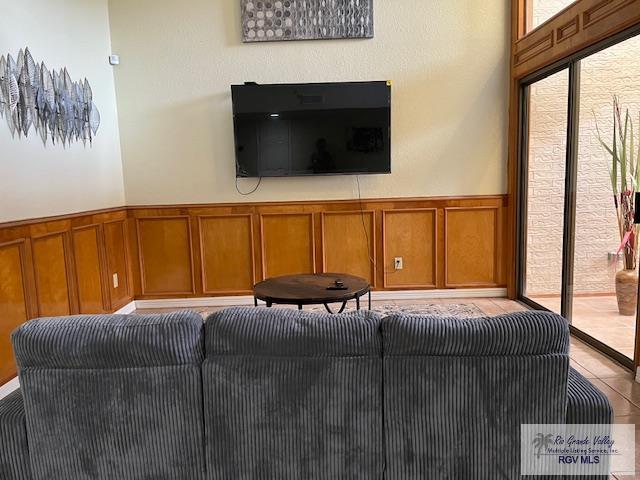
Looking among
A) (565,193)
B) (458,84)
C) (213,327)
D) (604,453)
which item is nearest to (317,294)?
(213,327)

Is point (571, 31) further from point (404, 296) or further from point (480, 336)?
point (480, 336)

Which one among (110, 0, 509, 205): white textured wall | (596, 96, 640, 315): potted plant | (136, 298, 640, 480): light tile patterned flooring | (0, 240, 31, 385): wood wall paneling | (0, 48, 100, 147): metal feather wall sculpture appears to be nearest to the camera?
(136, 298, 640, 480): light tile patterned flooring

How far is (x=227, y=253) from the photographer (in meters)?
4.93

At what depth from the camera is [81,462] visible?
5.06 feet

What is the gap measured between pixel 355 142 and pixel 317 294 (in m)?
2.05

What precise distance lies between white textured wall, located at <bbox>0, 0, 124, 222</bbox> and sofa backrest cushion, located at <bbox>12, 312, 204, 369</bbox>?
189cm

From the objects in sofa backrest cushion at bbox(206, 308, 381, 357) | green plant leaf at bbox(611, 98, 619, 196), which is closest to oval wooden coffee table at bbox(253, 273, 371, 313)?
sofa backrest cushion at bbox(206, 308, 381, 357)

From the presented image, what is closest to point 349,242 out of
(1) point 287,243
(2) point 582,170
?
(1) point 287,243

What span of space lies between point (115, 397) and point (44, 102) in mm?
2798

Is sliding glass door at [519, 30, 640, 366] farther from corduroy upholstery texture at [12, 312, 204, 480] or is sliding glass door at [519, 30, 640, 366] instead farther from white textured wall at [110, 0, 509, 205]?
corduroy upholstery texture at [12, 312, 204, 480]

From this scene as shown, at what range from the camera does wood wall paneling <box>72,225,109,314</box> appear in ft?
12.8

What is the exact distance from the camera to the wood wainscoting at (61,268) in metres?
3.00

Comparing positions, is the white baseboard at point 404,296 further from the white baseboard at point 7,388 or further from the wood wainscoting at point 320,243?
the white baseboard at point 7,388

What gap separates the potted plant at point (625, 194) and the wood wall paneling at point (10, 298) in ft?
13.0
